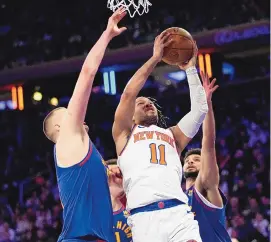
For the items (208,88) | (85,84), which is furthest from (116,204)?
(85,84)

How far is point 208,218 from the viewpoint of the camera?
4781 millimetres

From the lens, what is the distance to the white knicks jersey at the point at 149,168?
3916 millimetres

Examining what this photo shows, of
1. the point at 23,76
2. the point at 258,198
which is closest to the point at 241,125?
the point at 258,198

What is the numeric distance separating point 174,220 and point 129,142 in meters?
0.60

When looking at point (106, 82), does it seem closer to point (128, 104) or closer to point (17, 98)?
point (17, 98)

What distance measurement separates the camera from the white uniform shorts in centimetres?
385

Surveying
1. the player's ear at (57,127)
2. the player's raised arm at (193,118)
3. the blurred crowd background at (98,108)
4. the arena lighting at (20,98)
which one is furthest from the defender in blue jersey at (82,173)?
the arena lighting at (20,98)

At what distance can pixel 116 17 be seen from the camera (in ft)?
11.6

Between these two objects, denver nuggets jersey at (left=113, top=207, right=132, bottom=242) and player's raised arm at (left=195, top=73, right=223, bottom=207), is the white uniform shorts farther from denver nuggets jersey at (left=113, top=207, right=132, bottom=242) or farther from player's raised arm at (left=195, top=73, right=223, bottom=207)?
player's raised arm at (left=195, top=73, right=223, bottom=207)

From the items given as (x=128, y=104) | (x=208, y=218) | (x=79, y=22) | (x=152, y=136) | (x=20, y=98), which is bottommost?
(x=208, y=218)

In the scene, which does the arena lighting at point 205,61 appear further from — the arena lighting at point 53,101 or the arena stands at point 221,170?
the arena lighting at point 53,101

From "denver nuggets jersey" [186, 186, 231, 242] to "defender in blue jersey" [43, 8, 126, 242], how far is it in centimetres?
144

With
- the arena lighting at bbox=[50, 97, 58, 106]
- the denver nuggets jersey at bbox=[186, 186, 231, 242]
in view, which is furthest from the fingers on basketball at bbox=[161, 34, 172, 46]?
the arena lighting at bbox=[50, 97, 58, 106]

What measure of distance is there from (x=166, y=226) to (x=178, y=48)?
51.5 inches
